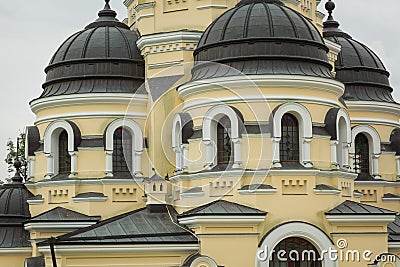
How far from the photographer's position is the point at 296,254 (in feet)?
78.6

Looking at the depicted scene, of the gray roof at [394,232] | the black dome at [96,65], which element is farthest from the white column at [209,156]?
the gray roof at [394,232]

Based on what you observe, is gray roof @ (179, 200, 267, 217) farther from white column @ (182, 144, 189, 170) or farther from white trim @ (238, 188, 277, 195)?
white column @ (182, 144, 189, 170)

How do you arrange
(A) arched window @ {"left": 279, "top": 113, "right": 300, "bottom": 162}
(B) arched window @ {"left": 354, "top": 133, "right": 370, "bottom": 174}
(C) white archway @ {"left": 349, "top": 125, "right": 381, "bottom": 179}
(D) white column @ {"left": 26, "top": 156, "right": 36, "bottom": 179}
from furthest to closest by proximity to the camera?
(B) arched window @ {"left": 354, "top": 133, "right": 370, "bottom": 174} < (C) white archway @ {"left": 349, "top": 125, "right": 381, "bottom": 179} < (D) white column @ {"left": 26, "top": 156, "right": 36, "bottom": 179} < (A) arched window @ {"left": 279, "top": 113, "right": 300, "bottom": 162}

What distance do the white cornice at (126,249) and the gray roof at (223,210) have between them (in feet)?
3.04

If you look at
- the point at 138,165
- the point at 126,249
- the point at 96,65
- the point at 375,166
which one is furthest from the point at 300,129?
the point at 96,65

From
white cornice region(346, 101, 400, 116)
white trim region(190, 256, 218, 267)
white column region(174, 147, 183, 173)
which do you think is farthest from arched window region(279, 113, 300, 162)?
white cornice region(346, 101, 400, 116)

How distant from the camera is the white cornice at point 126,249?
933 inches

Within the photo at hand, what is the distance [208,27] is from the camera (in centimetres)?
2658

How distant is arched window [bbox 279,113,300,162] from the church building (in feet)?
0.10

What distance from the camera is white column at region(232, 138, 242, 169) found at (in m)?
24.3

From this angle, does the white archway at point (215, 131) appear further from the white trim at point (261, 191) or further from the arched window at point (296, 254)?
the arched window at point (296, 254)

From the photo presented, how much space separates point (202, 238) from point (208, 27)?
22.1ft

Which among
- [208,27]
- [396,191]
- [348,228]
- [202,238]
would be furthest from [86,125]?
[396,191]

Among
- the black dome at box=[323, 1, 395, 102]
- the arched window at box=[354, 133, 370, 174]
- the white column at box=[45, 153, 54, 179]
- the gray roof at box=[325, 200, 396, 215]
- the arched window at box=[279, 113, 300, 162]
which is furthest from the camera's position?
the black dome at box=[323, 1, 395, 102]
